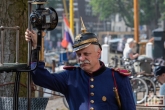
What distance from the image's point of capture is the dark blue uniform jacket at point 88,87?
5398 millimetres

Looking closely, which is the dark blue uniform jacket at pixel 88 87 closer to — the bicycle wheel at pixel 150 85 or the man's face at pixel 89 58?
the man's face at pixel 89 58

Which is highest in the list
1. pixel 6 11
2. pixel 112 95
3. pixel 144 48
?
pixel 6 11

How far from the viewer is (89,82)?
5480mm

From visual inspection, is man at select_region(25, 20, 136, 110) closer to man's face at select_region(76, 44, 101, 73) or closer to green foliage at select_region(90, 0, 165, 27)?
man's face at select_region(76, 44, 101, 73)

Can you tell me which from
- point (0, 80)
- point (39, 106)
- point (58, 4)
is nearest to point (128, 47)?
point (0, 80)

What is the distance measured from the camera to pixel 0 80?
852 cm

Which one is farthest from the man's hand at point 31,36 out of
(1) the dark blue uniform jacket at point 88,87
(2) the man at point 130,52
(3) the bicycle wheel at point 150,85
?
(2) the man at point 130,52

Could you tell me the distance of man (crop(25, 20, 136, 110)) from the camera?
5.38 meters

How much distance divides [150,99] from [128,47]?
336cm

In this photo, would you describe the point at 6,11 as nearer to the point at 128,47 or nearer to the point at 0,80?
the point at 0,80

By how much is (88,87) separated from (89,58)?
0.29 m

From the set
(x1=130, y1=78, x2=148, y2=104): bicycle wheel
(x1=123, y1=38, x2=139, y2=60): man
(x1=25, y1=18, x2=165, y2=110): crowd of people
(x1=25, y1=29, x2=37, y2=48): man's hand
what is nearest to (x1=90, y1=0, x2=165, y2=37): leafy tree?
(x1=123, y1=38, x2=139, y2=60): man

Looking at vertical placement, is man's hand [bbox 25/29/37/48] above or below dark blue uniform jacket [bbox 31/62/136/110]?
above

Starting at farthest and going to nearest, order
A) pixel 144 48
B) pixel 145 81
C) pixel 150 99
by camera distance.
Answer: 1. pixel 144 48
2. pixel 145 81
3. pixel 150 99
